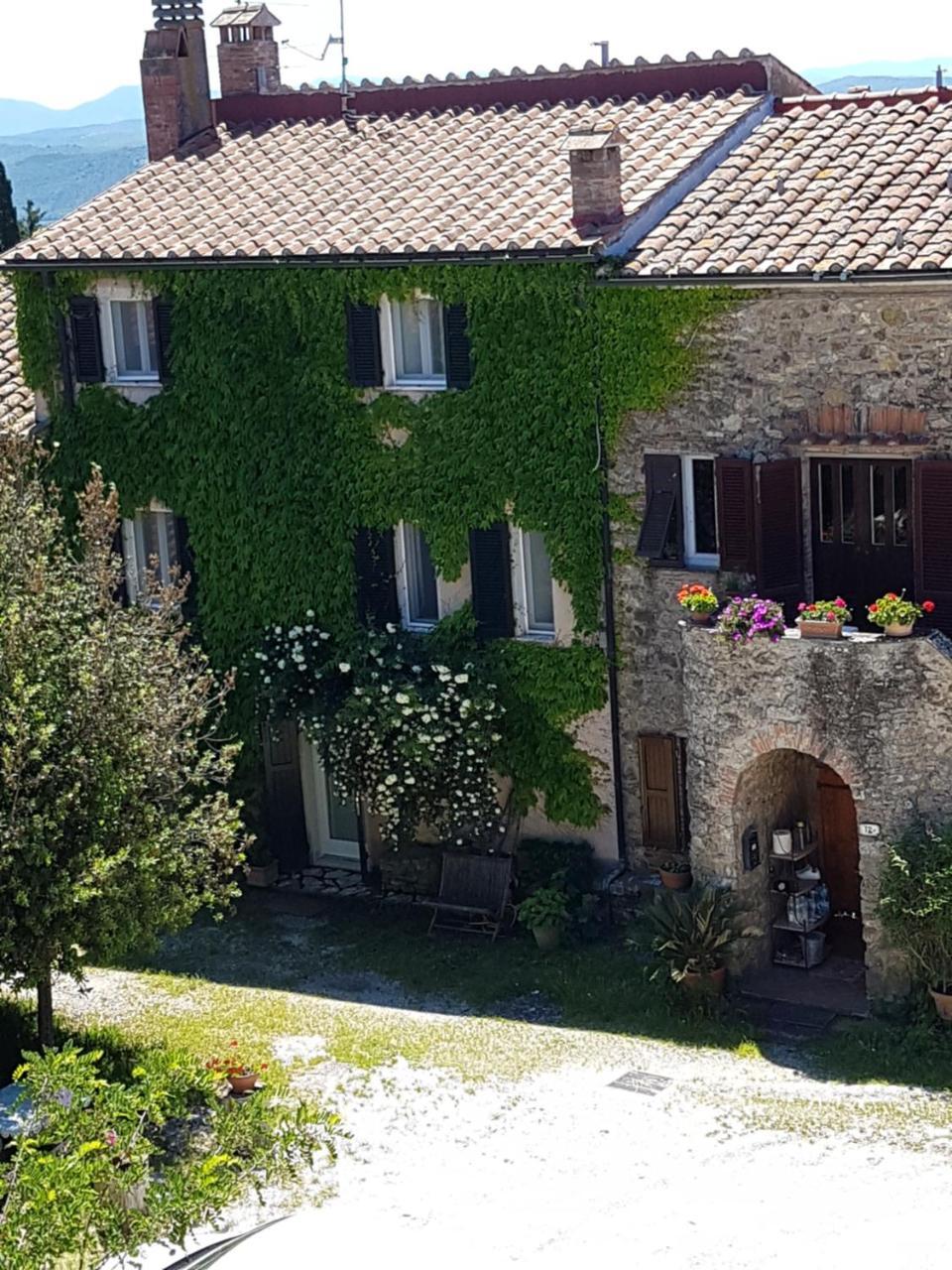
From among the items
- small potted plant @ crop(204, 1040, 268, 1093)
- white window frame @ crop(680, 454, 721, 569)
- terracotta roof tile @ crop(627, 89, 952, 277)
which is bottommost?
small potted plant @ crop(204, 1040, 268, 1093)

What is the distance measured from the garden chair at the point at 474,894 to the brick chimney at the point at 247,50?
12.5m

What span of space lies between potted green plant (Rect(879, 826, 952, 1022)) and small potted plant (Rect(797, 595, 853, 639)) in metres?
2.31

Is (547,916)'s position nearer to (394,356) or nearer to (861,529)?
(861,529)

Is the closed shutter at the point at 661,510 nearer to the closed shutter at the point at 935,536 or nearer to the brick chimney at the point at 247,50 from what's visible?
the closed shutter at the point at 935,536

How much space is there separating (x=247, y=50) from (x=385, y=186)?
5.20 metres

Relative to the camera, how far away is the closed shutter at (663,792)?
24.0 meters

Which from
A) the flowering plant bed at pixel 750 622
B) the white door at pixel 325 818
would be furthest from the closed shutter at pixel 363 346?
the flowering plant bed at pixel 750 622

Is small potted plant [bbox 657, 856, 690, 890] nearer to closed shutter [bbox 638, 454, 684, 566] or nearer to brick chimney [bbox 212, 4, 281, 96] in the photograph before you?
closed shutter [bbox 638, 454, 684, 566]

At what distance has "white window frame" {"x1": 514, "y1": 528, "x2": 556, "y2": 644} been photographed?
2458cm

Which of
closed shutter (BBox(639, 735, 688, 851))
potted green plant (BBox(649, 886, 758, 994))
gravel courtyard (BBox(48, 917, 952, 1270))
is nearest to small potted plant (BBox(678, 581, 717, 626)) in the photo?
closed shutter (BBox(639, 735, 688, 851))

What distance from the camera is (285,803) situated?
90.5 ft

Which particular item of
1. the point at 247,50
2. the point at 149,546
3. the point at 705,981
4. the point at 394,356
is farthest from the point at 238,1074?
the point at 247,50

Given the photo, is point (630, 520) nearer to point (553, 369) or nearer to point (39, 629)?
point (553, 369)

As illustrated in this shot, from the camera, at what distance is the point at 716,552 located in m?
23.0
